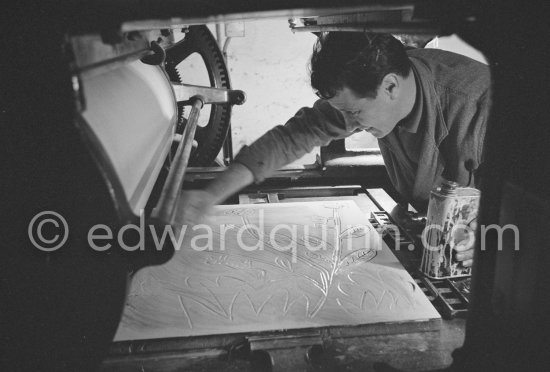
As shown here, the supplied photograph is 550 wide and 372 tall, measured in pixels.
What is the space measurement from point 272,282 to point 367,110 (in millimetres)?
772

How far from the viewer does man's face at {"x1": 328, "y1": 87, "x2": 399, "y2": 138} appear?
1.49 meters

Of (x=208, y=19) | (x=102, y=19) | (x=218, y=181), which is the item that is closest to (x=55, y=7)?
(x=102, y=19)

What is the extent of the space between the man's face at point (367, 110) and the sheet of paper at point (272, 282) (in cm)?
40

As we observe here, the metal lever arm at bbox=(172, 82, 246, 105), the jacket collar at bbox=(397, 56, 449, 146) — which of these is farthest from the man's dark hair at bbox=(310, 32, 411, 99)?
the metal lever arm at bbox=(172, 82, 246, 105)

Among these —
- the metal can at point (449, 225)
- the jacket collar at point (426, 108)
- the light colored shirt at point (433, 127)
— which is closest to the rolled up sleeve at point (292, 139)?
the light colored shirt at point (433, 127)

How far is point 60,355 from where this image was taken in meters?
0.72

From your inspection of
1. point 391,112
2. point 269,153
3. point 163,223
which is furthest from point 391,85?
point 163,223

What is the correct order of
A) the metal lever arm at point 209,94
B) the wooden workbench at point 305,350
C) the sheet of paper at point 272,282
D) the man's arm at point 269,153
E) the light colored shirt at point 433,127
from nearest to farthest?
1. the wooden workbench at point 305,350
2. the sheet of paper at point 272,282
3. the man's arm at point 269,153
4. the light colored shirt at point 433,127
5. the metal lever arm at point 209,94

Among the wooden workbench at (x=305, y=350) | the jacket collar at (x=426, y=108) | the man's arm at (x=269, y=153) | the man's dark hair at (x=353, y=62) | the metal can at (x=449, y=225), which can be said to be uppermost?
the man's dark hair at (x=353, y=62)

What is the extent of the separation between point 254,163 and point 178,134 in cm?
64

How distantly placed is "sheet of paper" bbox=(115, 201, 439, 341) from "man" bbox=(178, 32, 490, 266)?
0.26m

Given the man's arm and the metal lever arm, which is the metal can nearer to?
the man's arm

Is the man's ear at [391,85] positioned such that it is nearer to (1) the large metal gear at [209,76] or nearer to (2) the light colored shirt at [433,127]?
(2) the light colored shirt at [433,127]

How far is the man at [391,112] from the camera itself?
1.45m
